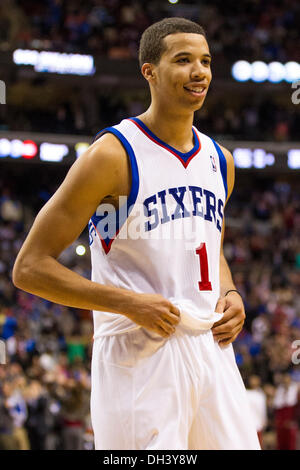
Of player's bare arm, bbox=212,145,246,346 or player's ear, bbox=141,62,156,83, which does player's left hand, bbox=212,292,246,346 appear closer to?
player's bare arm, bbox=212,145,246,346

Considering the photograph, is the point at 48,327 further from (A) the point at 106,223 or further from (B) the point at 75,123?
(A) the point at 106,223

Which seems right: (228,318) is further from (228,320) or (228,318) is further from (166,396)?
(166,396)

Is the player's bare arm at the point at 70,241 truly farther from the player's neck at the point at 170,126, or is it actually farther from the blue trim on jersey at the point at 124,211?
the player's neck at the point at 170,126

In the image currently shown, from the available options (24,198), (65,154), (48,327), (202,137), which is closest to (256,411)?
(48,327)

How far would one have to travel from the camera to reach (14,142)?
16.7 m

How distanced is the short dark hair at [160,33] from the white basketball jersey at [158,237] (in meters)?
0.30

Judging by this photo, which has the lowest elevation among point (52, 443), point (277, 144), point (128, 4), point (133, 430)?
point (52, 443)

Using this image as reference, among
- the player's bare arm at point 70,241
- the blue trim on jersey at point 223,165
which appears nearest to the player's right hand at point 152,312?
the player's bare arm at point 70,241

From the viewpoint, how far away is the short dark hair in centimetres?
269

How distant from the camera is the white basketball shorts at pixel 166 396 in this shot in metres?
2.41

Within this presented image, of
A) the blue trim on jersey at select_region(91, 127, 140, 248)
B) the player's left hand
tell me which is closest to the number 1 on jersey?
the player's left hand

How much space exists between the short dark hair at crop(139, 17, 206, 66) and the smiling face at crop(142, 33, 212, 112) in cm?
2

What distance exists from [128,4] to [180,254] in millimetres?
18865

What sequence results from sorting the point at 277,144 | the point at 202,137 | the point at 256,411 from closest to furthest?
the point at 202,137
the point at 256,411
the point at 277,144
